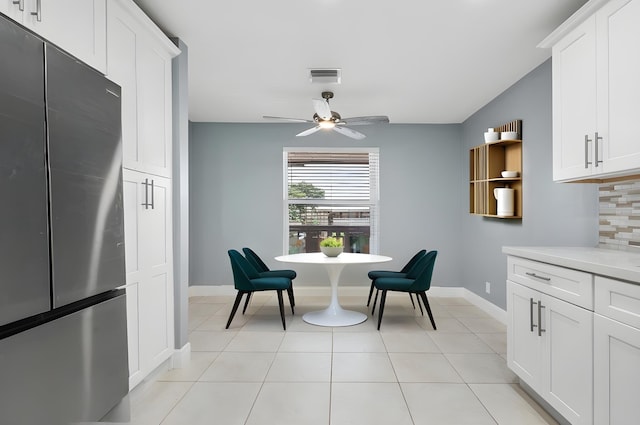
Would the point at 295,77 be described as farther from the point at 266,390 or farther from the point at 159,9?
the point at 266,390

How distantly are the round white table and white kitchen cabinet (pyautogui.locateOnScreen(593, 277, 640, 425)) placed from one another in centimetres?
240

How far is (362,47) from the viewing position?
2986 mm

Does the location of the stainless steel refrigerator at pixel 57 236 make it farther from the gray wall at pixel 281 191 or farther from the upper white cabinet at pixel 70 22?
the gray wall at pixel 281 191

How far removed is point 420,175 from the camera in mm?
5438

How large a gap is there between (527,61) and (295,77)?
2.04 meters

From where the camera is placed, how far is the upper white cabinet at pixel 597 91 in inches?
73.2

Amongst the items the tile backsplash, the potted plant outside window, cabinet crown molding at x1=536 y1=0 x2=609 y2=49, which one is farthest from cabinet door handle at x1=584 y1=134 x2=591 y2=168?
the potted plant outside window

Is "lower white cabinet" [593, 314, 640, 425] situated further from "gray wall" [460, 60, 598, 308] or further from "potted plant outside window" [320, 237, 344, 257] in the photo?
"potted plant outside window" [320, 237, 344, 257]

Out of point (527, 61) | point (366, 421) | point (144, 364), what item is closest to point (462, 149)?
point (527, 61)

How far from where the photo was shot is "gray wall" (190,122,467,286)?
5.42m

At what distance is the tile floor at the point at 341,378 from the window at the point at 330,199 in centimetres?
167

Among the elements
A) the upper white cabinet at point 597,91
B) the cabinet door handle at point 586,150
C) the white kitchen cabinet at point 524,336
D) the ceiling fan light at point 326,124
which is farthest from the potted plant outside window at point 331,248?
the cabinet door handle at point 586,150

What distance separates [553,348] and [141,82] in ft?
9.25

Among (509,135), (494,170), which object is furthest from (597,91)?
(494,170)
